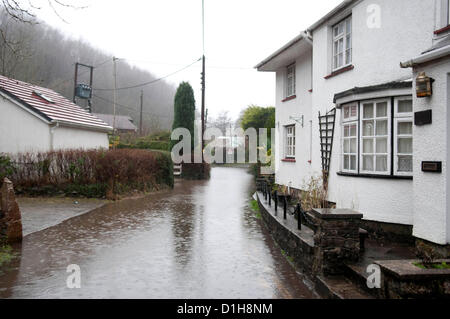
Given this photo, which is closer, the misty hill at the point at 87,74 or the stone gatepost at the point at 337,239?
the stone gatepost at the point at 337,239

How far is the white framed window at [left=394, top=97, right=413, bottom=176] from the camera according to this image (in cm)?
758

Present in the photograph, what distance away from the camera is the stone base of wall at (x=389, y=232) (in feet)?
24.4

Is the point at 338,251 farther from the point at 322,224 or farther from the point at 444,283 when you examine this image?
the point at 444,283

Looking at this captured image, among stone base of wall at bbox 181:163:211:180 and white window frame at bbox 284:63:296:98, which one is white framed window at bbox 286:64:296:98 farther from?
stone base of wall at bbox 181:163:211:180

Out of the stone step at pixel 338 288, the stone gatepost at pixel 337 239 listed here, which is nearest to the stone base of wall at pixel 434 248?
the stone gatepost at pixel 337 239

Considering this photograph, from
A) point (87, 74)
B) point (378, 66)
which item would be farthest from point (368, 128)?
point (87, 74)

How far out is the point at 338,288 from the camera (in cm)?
504

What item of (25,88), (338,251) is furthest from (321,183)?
(25,88)

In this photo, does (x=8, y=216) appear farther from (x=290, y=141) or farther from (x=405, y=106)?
(x=290, y=141)

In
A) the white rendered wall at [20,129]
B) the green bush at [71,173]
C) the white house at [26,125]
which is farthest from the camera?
the white rendered wall at [20,129]

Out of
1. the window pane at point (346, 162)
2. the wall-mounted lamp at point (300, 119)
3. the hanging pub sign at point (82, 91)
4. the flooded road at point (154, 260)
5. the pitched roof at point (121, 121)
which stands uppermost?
the pitched roof at point (121, 121)

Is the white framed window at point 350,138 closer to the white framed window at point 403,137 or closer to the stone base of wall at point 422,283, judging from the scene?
the white framed window at point 403,137

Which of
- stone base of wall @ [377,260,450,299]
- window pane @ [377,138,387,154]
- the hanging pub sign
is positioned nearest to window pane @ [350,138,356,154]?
window pane @ [377,138,387,154]

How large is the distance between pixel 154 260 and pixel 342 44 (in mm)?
7383
